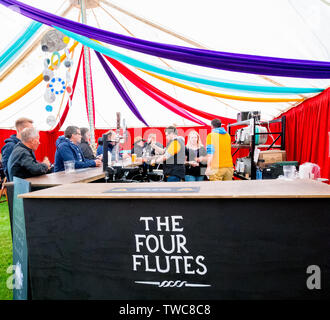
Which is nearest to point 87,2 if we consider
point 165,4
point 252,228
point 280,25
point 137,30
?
point 137,30

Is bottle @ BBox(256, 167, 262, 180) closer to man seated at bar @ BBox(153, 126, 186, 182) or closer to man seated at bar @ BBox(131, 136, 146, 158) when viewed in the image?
man seated at bar @ BBox(153, 126, 186, 182)

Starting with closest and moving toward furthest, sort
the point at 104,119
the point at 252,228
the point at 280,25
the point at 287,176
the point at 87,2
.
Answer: the point at 252,228
the point at 287,176
the point at 280,25
the point at 87,2
the point at 104,119

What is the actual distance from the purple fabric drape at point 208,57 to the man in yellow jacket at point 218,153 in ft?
3.37

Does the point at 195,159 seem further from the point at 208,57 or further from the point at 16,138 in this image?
the point at 16,138

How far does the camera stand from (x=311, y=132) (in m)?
4.25

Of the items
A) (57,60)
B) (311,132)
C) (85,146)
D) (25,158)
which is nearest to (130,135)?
(85,146)

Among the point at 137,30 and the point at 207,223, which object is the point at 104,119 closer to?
the point at 137,30

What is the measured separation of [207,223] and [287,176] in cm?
111

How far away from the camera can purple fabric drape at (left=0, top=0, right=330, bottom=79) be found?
102 inches

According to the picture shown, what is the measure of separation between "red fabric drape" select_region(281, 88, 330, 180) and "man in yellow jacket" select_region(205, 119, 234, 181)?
1433mm

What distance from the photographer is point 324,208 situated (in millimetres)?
1559

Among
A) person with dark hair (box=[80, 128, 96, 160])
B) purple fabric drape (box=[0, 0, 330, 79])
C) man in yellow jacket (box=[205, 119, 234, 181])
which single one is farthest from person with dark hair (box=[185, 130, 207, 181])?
person with dark hair (box=[80, 128, 96, 160])

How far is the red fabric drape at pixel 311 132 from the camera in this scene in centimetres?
365

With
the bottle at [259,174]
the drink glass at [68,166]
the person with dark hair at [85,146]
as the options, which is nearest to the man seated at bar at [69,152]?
the drink glass at [68,166]
